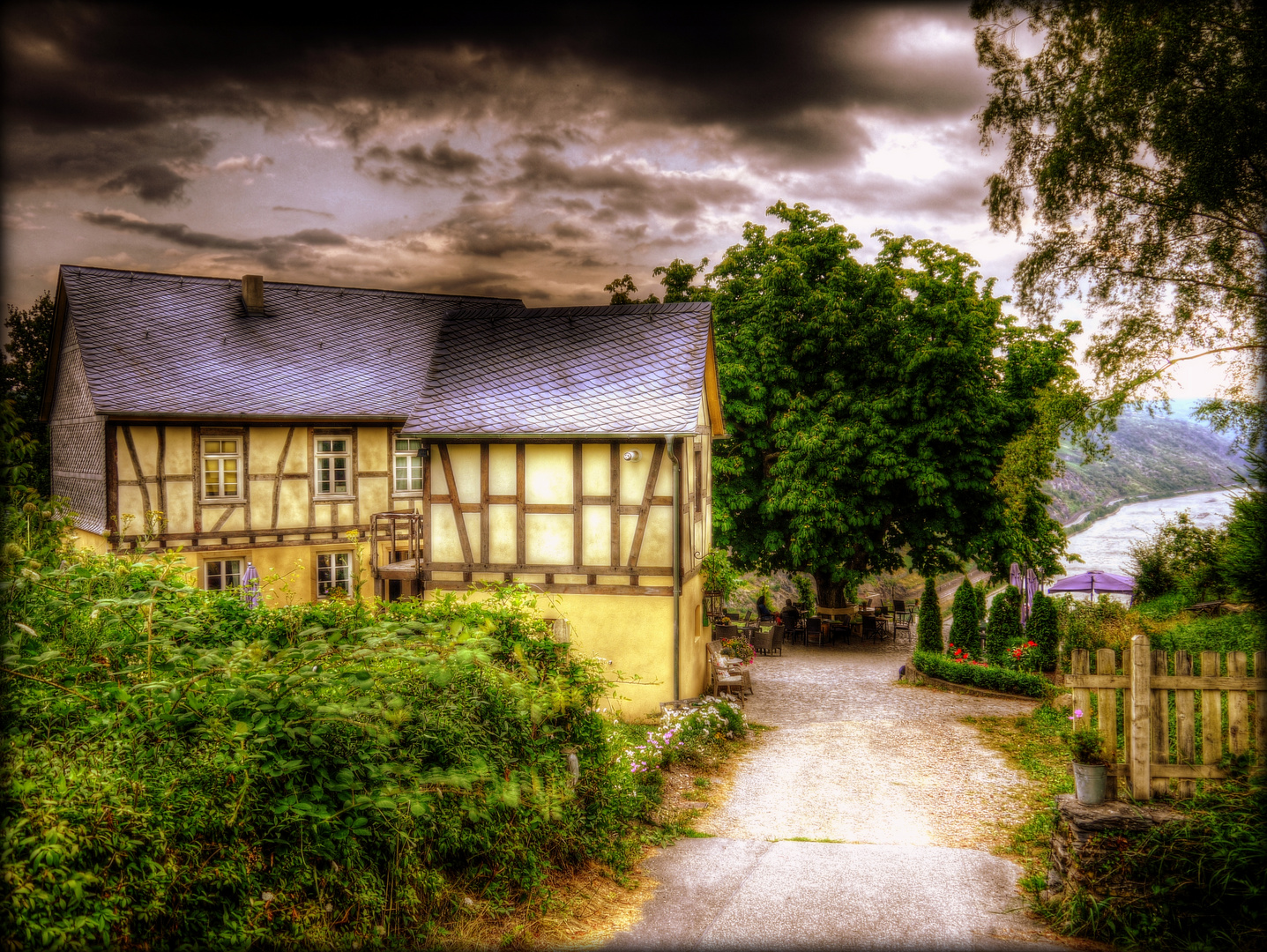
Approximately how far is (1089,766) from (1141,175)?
879 cm

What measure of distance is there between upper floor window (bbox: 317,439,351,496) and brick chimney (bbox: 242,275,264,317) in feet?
14.1

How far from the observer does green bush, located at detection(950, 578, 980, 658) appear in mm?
16062

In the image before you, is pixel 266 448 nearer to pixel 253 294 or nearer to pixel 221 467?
pixel 221 467

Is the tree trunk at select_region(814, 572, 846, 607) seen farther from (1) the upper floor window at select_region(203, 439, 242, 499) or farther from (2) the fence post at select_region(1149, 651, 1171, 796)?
(2) the fence post at select_region(1149, 651, 1171, 796)

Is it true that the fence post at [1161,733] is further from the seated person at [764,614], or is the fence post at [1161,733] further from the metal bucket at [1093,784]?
the seated person at [764,614]

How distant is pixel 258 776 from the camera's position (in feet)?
10.8

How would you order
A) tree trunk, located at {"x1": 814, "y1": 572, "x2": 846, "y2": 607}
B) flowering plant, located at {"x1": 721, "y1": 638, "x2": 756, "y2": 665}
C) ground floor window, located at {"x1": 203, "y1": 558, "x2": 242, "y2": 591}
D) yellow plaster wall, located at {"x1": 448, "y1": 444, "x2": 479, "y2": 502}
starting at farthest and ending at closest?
tree trunk, located at {"x1": 814, "y1": 572, "x2": 846, "y2": 607} → ground floor window, located at {"x1": 203, "y1": 558, "x2": 242, "y2": 591} → flowering plant, located at {"x1": 721, "y1": 638, "x2": 756, "y2": 665} → yellow plaster wall, located at {"x1": 448, "y1": 444, "x2": 479, "y2": 502}

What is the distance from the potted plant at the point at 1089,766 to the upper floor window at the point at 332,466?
1494 cm

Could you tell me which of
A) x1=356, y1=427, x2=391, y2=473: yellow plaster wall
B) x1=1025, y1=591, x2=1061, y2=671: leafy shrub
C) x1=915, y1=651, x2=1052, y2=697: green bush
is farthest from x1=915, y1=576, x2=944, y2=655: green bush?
x1=356, y1=427, x2=391, y2=473: yellow plaster wall

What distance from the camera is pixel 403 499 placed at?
55.1 ft

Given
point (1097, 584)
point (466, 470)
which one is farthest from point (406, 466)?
point (1097, 584)

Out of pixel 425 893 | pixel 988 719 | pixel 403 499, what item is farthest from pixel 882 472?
pixel 425 893

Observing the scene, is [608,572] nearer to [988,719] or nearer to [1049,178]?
[988,719]

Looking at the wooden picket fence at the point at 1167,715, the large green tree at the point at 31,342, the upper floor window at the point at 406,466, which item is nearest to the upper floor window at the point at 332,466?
the upper floor window at the point at 406,466
